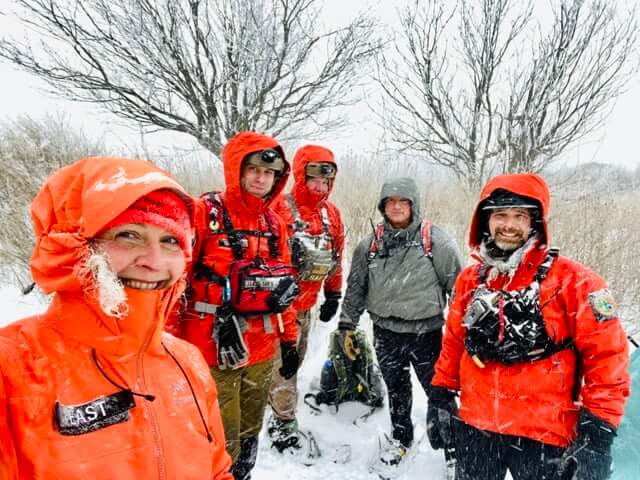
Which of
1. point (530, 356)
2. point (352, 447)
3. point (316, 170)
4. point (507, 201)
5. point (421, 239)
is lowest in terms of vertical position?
point (352, 447)

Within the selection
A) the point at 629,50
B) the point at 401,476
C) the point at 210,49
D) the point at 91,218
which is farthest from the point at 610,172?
the point at 91,218

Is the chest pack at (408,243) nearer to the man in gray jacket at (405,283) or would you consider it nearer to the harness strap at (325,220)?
the man in gray jacket at (405,283)

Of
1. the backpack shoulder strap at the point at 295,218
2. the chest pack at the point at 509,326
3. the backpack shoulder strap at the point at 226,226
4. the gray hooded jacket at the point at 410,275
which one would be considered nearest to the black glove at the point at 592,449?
the chest pack at the point at 509,326

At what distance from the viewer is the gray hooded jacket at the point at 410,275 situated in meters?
2.73

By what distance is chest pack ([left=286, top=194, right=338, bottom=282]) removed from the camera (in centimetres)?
309

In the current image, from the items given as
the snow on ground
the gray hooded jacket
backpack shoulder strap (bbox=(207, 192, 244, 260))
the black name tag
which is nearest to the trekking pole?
the snow on ground

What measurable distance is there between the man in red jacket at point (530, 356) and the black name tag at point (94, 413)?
1451mm

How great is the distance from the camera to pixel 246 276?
2137 millimetres

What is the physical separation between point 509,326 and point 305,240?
1.74m

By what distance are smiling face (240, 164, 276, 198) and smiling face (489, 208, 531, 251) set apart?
131 cm

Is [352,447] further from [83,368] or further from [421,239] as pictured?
[83,368]

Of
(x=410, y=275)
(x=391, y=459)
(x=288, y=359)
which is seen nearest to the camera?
(x=288, y=359)

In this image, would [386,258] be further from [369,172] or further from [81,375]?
[369,172]

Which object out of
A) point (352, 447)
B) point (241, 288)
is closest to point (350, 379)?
point (352, 447)
